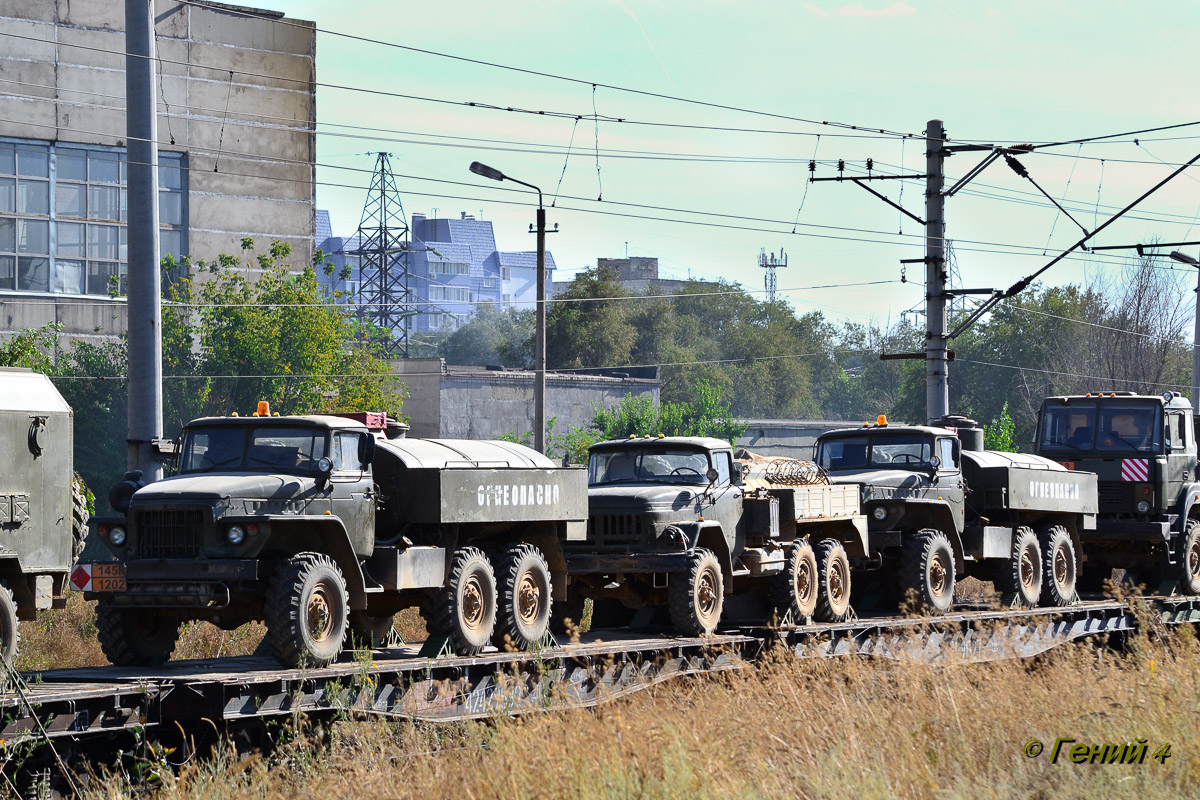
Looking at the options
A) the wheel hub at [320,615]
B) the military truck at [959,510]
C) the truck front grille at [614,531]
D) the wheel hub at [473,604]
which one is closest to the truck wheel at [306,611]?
the wheel hub at [320,615]

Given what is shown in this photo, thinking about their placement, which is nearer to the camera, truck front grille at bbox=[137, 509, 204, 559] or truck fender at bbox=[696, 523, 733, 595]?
truck front grille at bbox=[137, 509, 204, 559]

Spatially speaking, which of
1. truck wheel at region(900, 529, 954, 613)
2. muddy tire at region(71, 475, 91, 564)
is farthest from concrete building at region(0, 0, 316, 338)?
truck wheel at region(900, 529, 954, 613)

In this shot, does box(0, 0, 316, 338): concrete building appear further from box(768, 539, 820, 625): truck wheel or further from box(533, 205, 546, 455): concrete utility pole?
box(768, 539, 820, 625): truck wheel

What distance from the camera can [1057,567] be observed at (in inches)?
824

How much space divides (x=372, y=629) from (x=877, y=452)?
24.9 feet

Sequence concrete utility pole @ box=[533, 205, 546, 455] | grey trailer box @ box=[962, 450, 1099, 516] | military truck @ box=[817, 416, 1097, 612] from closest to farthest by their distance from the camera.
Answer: military truck @ box=[817, 416, 1097, 612] → grey trailer box @ box=[962, 450, 1099, 516] → concrete utility pole @ box=[533, 205, 546, 455]

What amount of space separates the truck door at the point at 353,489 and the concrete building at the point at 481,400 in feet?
132

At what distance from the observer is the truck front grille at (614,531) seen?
1493cm

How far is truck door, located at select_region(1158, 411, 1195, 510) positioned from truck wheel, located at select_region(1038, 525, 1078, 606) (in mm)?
2152

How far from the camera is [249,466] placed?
12.5m

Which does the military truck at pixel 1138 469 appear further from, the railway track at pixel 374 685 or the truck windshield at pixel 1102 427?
the railway track at pixel 374 685

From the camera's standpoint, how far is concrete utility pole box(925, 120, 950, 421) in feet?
85.2

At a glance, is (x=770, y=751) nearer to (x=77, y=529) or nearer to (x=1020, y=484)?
(x=77, y=529)

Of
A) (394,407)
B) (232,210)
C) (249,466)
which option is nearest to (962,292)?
(249,466)
